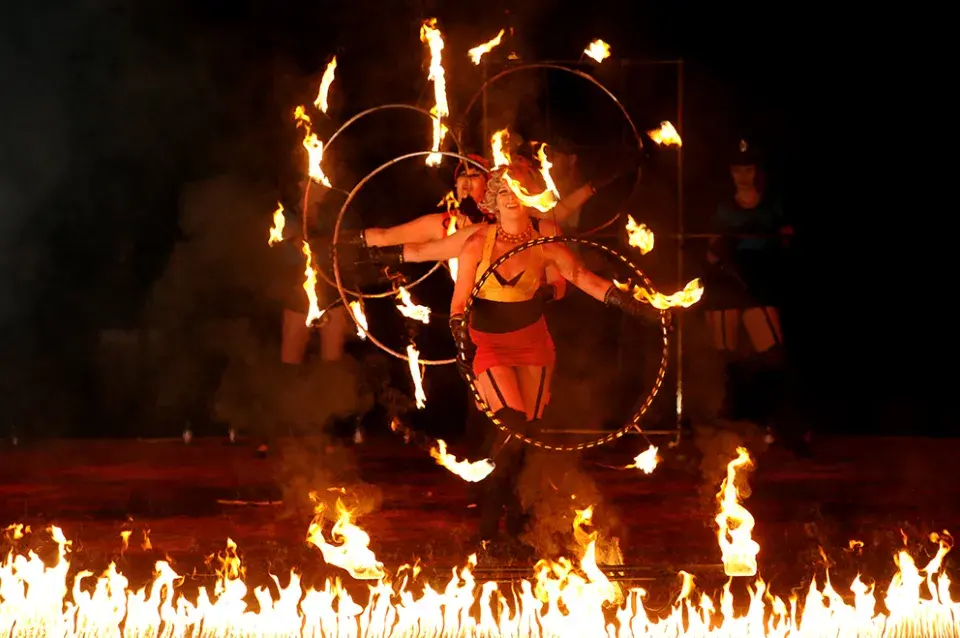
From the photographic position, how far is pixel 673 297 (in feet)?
14.8

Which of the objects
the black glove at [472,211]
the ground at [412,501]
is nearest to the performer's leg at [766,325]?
the ground at [412,501]

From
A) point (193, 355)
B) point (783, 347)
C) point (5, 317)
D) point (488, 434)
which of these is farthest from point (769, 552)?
point (5, 317)

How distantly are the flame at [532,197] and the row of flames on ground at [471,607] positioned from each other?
1098mm

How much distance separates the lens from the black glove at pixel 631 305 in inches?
179

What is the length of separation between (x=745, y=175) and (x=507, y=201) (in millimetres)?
2436

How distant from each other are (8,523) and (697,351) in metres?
3.64

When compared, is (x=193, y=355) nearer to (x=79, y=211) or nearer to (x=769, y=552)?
(x=79, y=211)

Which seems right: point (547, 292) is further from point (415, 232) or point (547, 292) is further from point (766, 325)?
point (766, 325)

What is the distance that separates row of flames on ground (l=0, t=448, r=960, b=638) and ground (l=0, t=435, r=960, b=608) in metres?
0.24

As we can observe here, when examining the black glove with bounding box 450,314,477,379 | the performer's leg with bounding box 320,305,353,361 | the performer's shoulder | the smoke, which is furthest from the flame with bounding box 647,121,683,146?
the performer's leg with bounding box 320,305,353,361

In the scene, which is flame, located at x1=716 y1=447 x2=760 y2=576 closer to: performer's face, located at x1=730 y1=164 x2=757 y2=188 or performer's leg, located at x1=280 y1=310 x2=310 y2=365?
performer's face, located at x1=730 y1=164 x2=757 y2=188

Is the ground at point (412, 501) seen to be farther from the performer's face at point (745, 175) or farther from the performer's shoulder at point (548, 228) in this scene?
the performer's face at point (745, 175)

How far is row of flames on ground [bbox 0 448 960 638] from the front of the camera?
4.09 meters

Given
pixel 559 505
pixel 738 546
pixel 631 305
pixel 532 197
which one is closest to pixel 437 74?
pixel 532 197
